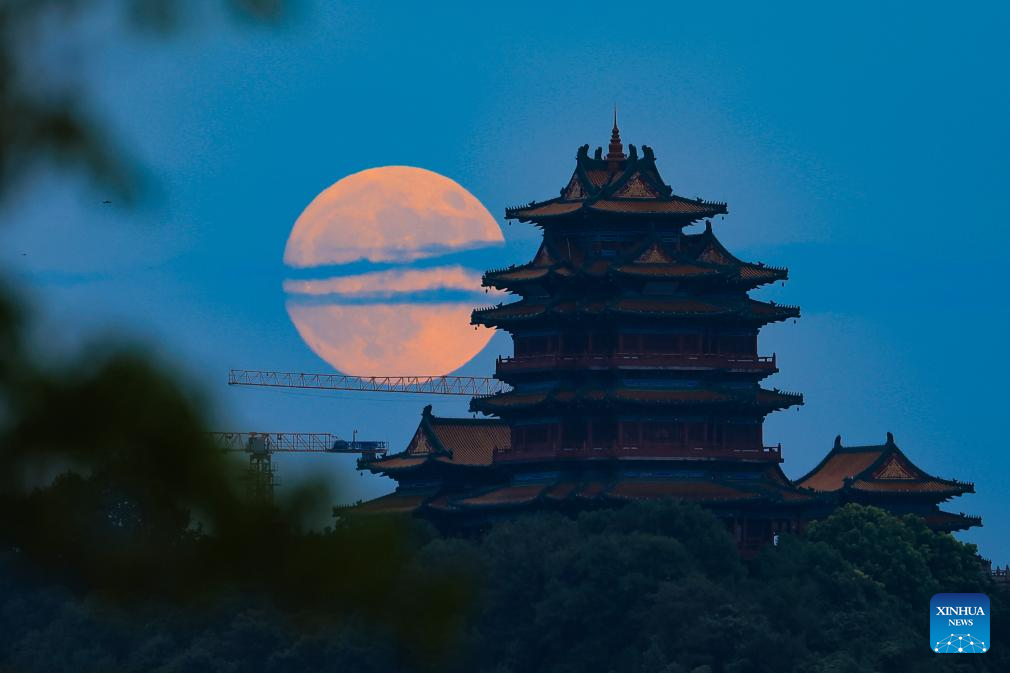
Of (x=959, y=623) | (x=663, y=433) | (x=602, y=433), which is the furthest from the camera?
(x=602, y=433)

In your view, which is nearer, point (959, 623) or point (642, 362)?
point (959, 623)

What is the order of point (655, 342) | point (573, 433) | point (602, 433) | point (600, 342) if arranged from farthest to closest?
point (600, 342) → point (573, 433) → point (655, 342) → point (602, 433)

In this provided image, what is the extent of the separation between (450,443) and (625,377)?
1077 cm

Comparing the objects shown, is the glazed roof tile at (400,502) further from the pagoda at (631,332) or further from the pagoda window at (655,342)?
the pagoda window at (655,342)

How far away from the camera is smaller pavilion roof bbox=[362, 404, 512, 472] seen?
105875mm

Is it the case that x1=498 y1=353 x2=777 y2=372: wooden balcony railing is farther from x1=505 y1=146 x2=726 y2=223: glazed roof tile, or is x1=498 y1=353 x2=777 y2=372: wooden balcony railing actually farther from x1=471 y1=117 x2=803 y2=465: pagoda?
x1=505 y1=146 x2=726 y2=223: glazed roof tile

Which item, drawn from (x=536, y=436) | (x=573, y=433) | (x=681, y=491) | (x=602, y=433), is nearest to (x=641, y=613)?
(x=681, y=491)

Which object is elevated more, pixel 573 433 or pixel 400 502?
pixel 573 433

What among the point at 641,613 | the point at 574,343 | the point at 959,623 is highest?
the point at 574,343

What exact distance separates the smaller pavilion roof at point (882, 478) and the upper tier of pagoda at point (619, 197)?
39.2 ft

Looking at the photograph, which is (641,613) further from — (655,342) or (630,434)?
(655,342)

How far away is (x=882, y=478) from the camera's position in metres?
103

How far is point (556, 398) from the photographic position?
99875 millimetres

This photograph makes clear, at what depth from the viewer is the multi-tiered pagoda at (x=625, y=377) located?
99.2 meters
